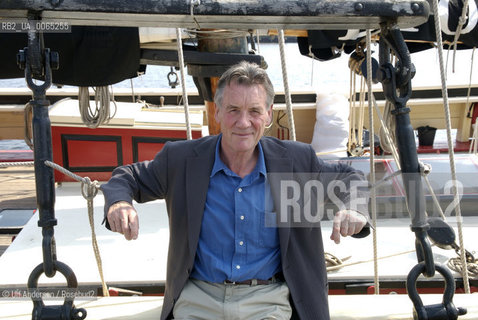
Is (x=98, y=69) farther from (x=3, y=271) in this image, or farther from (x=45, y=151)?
(x=45, y=151)

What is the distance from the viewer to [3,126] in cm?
769

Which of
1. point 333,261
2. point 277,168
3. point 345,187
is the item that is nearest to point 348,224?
point 345,187

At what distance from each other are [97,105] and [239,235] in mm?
2116

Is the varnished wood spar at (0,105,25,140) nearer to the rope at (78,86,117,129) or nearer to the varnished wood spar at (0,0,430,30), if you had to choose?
the rope at (78,86,117,129)

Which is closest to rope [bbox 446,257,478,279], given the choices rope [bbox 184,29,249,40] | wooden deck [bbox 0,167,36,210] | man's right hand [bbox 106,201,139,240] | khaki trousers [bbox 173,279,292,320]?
khaki trousers [bbox 173,279,292,320]

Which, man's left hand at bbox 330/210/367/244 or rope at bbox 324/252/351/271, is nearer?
man's left hand at bbox 330/210/367/244

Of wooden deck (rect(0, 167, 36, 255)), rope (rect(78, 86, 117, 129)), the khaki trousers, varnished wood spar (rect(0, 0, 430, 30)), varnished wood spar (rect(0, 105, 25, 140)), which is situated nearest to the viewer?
varnished wood spar (rect(0, 0, 430, 30))

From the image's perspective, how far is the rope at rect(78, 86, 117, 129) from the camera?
3.43 meters

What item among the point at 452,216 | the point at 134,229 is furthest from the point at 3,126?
the point at 134,229

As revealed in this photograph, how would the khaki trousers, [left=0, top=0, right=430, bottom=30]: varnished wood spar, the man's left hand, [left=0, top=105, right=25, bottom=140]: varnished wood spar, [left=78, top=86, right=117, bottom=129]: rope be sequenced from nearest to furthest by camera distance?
[left=0, top=0, right=430, bottom=30]: varnished wood spar
the man's left hand
the khaki trousers
[left=78, top=86, right=117, bottom=129]: rope
[left=0, top=105, right=25, bottom=140]: varnished wood spar

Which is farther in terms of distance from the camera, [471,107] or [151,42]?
[471,107]

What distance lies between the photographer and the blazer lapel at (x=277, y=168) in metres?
1.77

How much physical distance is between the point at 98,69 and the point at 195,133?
6.65ft

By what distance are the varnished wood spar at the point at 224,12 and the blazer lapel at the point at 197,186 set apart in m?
0.49
